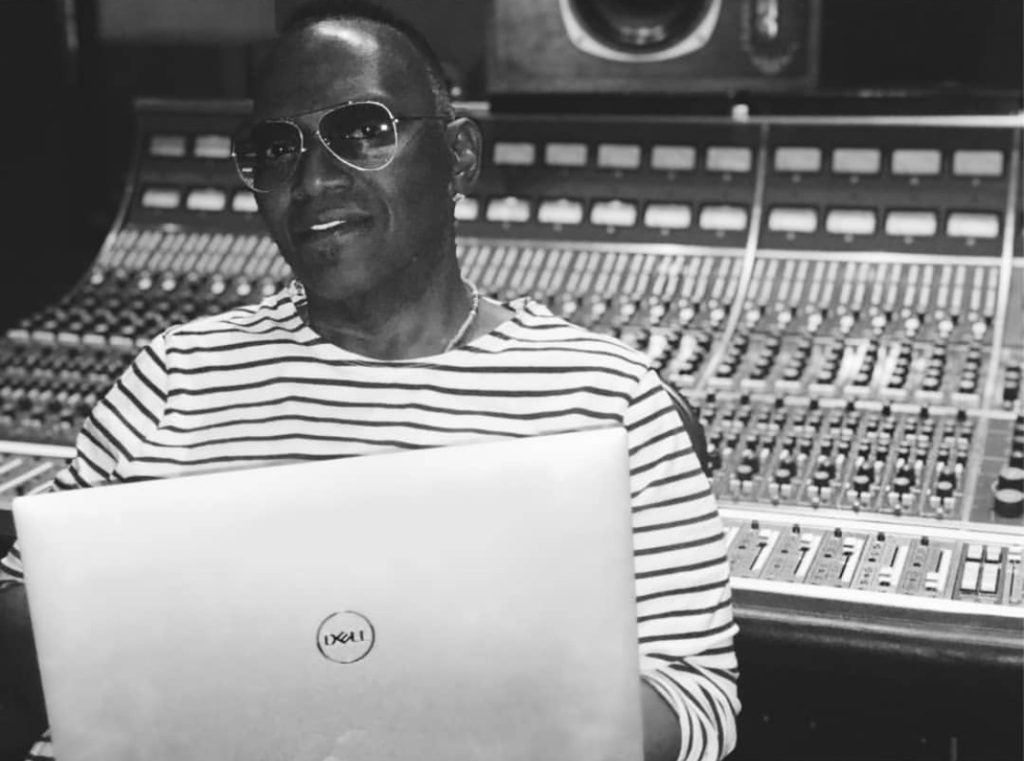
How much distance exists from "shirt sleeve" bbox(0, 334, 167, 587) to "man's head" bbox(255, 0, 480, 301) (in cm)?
23

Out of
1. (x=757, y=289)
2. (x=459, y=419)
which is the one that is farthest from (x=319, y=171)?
(x=757, y=289)

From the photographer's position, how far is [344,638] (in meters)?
0.92

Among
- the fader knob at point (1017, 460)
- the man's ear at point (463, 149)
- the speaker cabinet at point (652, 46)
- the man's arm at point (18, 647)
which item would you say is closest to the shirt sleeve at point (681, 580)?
the man's ear at point (463, 149)

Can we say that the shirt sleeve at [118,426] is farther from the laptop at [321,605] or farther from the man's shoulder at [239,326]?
the laptop at [321,605]

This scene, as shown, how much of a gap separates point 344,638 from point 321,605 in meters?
0.03

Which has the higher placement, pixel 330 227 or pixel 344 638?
pixel 330 227

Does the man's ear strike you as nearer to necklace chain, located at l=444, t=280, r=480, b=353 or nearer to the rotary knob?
necklace chain, located at l=444, t=280, r=480, b=353

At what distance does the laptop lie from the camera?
918 mm

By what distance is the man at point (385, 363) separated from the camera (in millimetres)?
1294

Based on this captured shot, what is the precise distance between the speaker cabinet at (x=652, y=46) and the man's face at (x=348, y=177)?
4.42ft

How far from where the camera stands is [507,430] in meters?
1.34

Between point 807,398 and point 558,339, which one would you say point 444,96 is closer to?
point 558,339

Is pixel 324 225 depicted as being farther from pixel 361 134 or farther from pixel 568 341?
pixel 568 341

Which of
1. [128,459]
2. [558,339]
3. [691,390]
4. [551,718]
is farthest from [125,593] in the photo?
[691,390]
